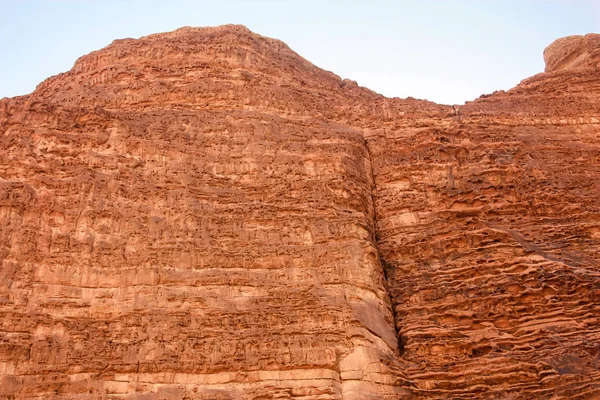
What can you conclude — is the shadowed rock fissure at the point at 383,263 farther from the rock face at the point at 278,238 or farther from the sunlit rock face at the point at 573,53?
the sunlit rock face at the point at 573,53

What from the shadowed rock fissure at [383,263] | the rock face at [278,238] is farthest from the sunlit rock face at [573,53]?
the shadowed rock fissure at [383,263]

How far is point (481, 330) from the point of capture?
1817 cm

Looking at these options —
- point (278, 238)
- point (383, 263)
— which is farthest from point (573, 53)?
point (278, 238)

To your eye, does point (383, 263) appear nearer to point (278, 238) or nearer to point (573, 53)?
point (278, 238)

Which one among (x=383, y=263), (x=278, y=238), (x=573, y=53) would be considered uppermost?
(x=573, y=53)

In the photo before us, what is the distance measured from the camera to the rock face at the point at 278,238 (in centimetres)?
1617

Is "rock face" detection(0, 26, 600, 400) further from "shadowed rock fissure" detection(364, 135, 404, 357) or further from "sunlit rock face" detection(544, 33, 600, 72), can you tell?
"sunlit rock face" detection(544, 33, 600, 72)

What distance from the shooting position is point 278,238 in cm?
1909

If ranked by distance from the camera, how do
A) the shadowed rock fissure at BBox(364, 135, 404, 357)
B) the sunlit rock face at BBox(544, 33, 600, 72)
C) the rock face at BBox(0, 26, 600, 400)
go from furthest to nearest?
the sunlit rock face at BBox(544, 33, 600, 72) → the shadowed rock fissure at BBox(364, 135, 404, 357) → the rock face at BBox(0, 26, 600, 400)

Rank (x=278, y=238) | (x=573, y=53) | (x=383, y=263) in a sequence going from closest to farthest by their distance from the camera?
(x=278, y=238), (x=383, y=263), (x=573, y=53)

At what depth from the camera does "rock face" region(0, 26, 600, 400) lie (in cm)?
1617

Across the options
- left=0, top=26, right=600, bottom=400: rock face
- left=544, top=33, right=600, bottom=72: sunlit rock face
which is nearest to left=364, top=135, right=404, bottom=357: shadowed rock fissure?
left=0, top=26, right=600, bottom=400: rock face

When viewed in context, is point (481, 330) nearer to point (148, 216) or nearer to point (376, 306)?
point (376, 306)

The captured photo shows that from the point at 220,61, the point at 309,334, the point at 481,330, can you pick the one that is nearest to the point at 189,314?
the point at 309,334
